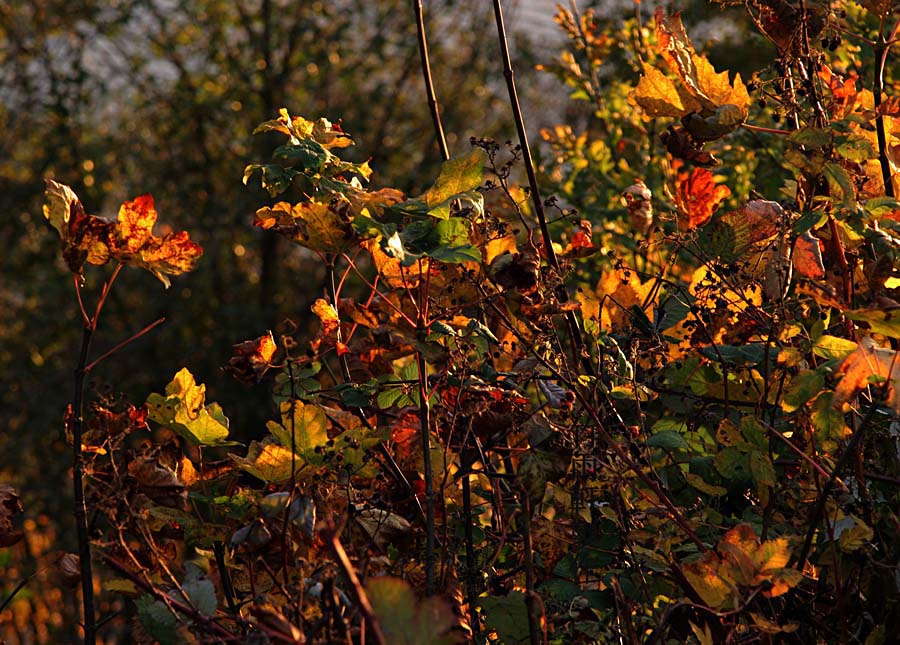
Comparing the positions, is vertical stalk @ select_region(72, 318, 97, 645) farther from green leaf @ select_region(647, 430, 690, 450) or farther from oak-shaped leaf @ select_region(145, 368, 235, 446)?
green leaf @ select_region(647, 430, 690, 450)

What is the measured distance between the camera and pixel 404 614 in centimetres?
84

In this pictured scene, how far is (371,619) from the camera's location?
79 cm

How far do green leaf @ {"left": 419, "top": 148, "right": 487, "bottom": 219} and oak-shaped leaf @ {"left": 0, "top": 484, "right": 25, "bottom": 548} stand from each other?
636mm

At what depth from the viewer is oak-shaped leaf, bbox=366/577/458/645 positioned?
84 cm

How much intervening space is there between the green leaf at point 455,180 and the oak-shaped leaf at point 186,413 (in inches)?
15.4

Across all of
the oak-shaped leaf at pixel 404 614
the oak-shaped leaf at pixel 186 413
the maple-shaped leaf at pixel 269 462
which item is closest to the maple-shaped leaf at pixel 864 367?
the oak-shaped leaf at pixel 404 614

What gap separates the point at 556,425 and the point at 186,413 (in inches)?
18.8

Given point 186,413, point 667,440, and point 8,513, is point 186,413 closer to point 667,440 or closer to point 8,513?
point 8,513

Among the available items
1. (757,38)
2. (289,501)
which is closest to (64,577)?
(289,501)

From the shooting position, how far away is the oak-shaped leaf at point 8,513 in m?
1.31

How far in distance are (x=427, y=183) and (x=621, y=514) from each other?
224 inches

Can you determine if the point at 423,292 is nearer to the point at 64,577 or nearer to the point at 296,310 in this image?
the point at 64,577

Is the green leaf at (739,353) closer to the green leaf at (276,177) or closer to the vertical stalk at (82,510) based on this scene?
the green leaf at (276,177)

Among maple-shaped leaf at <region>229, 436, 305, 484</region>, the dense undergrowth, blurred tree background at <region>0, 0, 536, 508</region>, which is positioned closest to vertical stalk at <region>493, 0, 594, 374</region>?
the dense undergrowth
